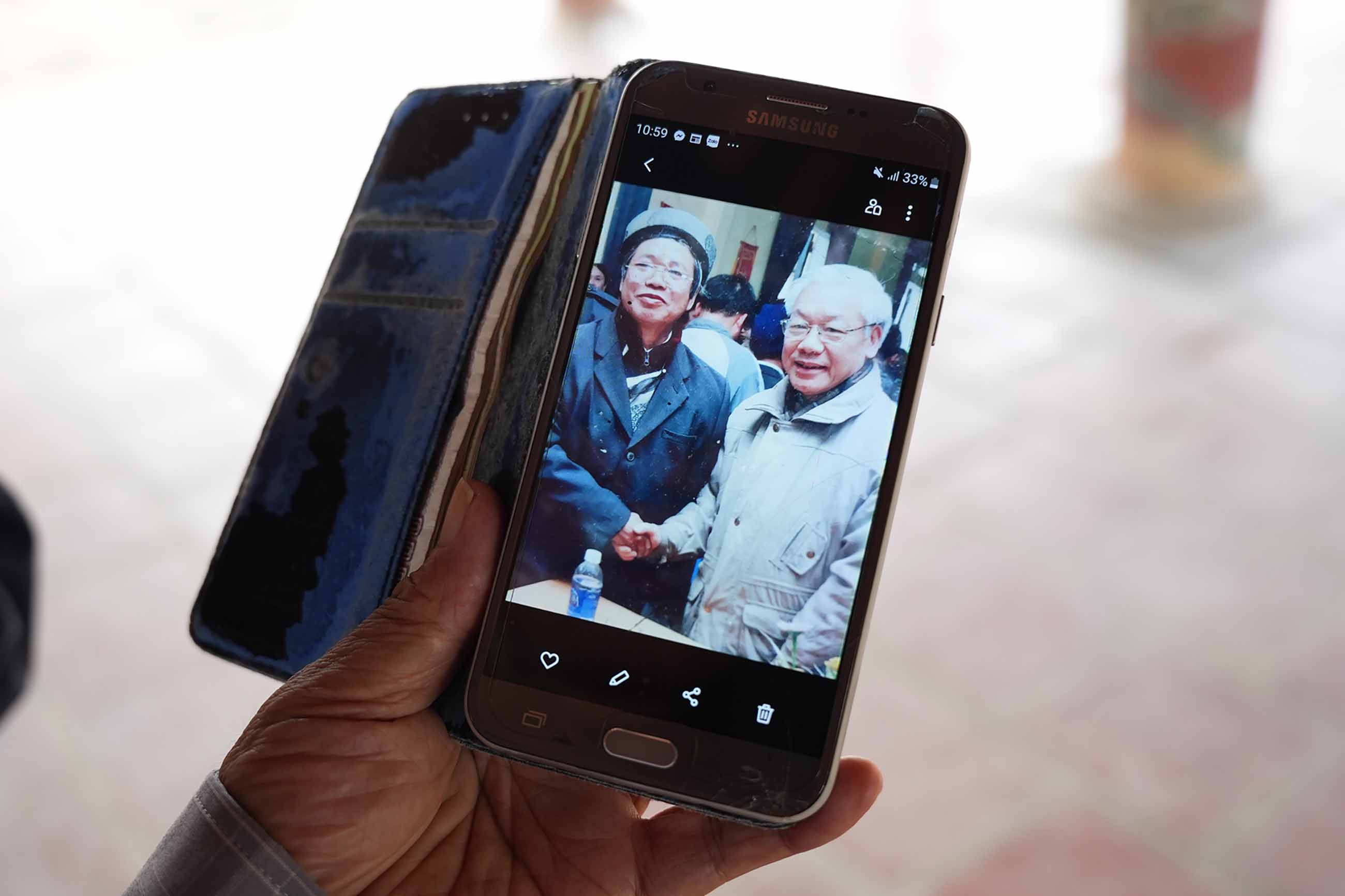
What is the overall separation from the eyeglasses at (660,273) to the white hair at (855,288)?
0.20ft

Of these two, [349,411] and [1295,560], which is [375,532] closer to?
[349,411]

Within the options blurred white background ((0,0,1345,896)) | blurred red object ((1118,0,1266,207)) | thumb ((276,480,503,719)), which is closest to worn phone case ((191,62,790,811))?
thumb ((276,480,503,719))

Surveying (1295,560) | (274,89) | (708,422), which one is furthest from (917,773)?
(274,89)

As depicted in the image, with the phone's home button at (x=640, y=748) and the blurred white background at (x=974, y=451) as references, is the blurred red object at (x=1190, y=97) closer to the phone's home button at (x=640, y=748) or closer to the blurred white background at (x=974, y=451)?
the blurred white background at (x=974, y=451)

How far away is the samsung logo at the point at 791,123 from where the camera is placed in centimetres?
74

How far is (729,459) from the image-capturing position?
0.71 meters

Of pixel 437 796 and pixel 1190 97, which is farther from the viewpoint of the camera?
pixel 1190 97

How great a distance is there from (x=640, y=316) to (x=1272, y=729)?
42.9 inches

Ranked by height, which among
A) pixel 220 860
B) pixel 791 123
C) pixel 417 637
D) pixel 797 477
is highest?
pixel 791 123

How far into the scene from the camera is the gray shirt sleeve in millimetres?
641

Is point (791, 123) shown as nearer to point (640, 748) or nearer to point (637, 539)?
point (637, 539)

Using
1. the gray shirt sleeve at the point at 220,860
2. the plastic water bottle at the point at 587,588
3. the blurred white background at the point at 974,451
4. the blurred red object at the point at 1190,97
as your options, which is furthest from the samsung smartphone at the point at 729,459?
the blurred red object at the point at 1190,97

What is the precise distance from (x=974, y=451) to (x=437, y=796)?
4.19 feet

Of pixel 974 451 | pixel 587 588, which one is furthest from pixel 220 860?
pixel 974 451
